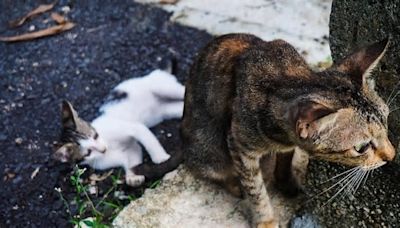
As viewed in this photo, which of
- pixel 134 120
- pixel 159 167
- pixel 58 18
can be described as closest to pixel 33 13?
pixel 58 18

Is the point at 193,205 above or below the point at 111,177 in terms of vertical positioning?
above

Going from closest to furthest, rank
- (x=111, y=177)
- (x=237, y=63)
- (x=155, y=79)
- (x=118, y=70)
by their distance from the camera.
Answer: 1. (x=237, y=63)
2. (x=111, y=177)
3. (x=155, y=79)
4. (x=118, y=70)

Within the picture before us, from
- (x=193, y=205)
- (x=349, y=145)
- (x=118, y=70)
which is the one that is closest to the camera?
(x=349, y=145)

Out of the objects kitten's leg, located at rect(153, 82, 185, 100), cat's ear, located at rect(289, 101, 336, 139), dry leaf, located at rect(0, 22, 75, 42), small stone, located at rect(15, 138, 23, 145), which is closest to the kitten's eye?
cat's ear, located at rect(289, 101, 336, 139)

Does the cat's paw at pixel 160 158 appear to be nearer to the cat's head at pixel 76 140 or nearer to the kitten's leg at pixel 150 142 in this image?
the kitten's leg at pixel 150 142

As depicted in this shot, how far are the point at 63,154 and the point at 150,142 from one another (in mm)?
556

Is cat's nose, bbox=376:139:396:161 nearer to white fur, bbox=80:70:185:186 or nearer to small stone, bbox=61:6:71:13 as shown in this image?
white fur, bbox=80:70:185:186

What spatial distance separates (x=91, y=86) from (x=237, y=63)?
6.45 ft

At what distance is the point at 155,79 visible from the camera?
15.8ft

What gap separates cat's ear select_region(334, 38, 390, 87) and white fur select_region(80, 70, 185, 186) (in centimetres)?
167

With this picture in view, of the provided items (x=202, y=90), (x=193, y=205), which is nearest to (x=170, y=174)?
(x=193, y=205)

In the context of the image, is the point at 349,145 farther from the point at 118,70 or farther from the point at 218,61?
the point at 118,70

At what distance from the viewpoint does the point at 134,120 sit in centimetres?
470

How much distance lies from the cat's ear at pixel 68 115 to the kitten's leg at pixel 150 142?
1.37 ft
